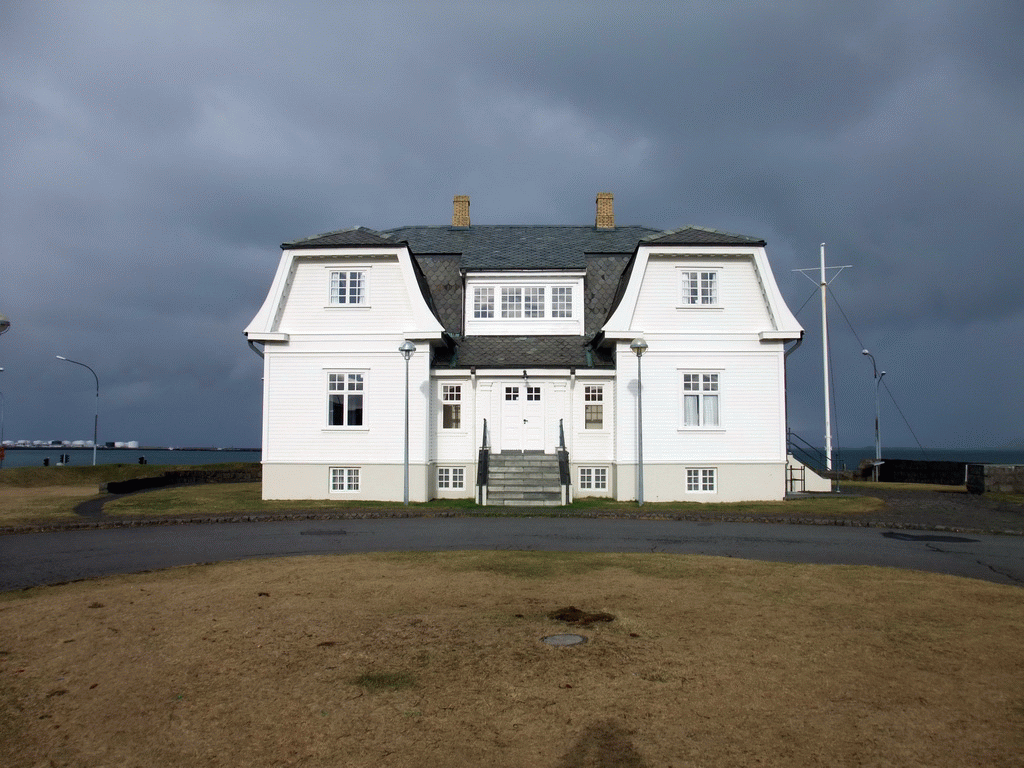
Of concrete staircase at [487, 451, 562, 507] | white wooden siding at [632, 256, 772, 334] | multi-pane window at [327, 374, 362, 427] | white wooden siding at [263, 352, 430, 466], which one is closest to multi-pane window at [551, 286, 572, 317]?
white wooden siding at [632, 256, 772, 334]

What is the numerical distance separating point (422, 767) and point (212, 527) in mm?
14857

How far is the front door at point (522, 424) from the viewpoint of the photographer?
83.4 feet

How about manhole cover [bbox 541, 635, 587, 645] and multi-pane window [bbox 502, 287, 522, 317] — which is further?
multi-pane window [bbox 502, 287, 522, 317]

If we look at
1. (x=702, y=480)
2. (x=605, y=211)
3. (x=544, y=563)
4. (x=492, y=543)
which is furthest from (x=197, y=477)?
(x=544, y=563)

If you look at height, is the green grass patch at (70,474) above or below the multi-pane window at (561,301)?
below

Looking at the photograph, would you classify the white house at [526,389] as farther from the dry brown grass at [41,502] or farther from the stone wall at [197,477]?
the stone wall at [197,477]

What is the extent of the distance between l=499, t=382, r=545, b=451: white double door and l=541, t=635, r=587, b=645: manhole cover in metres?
18.3

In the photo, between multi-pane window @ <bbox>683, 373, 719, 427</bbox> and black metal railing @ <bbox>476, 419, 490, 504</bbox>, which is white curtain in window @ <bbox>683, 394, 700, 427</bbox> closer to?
multi-pane window @ <bbox>683, 373, 719, 427</bbox>

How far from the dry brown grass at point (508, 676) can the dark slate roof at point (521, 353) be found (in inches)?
616

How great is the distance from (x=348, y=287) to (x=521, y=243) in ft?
27.3

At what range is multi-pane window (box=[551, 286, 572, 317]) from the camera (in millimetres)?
27531

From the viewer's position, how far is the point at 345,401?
24500 mm

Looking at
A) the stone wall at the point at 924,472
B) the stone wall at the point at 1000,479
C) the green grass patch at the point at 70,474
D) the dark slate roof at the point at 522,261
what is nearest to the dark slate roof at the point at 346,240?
the dark slate roof at the point at 522,261

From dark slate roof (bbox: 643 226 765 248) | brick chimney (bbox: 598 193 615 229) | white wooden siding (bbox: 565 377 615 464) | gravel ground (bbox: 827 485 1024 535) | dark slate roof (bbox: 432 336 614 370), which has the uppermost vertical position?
brick chimney (bbox: 598 193 615 229)
